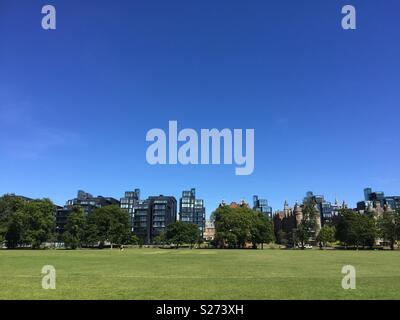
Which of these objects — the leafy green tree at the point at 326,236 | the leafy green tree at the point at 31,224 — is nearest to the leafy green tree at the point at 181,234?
the leafy green tree at the point at 326,236

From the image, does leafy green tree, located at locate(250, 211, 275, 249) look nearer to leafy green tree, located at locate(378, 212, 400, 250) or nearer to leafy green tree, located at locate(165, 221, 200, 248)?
leafy green tree, located at locate(165, 221, 200, 248)

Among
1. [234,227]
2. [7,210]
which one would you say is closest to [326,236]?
[234,227]

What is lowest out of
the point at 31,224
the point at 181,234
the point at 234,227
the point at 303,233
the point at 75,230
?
the point at 181,234

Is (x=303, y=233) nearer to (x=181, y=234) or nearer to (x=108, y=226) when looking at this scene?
(x=181, y=234)

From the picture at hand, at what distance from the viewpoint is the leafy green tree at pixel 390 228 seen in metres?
150

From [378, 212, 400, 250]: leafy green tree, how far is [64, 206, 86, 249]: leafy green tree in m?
104

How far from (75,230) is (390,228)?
109 metres

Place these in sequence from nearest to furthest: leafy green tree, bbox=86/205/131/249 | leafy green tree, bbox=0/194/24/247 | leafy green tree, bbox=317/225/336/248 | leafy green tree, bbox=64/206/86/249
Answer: leafy green tree, bbox=0/194/24/247 → leafy green tree, bbox=64/206/86/249 → leafy green tree, bbox=86/205/131/249 → leafy green tree, bbox=317/225/336/248

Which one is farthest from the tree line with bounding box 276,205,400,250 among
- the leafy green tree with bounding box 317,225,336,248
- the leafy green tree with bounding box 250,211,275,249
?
the leafy green tree with bounding box 250,211,275,249

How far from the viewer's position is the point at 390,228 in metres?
150

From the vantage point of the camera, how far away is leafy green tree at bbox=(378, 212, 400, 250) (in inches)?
5917
